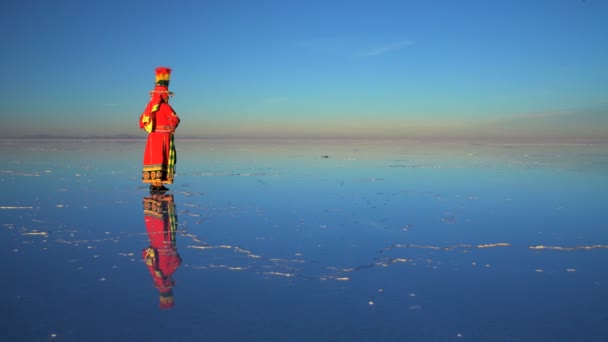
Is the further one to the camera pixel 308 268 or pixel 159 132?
pixel 159 132

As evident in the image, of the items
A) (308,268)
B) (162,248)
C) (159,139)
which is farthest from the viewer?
(159,139)

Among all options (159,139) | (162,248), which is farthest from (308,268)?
(159,139)

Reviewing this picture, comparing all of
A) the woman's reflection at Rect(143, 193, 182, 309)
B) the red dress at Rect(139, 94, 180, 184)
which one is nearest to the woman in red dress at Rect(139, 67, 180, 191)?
the red dress at Rect(139, 94, 180, 184)

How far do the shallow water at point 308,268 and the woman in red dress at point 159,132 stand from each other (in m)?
0.99

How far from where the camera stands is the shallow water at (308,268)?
354 centimetres

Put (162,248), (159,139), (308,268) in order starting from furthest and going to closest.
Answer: (159,139)
(162,248)
(308,268)

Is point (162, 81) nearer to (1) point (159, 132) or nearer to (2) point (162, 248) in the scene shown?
(1) point (159, 132)

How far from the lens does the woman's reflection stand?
14.4 ft

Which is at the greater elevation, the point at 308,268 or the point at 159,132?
the point at 159,132

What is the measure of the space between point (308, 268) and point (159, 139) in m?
7.08

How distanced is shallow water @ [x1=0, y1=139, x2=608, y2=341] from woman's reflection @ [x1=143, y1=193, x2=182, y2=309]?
0.04 metres

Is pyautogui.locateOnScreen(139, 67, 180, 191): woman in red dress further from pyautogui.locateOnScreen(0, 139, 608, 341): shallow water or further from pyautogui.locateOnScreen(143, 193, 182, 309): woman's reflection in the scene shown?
pyautogui.locateOnScreen(143, 193, 182, 309): woman's reflection

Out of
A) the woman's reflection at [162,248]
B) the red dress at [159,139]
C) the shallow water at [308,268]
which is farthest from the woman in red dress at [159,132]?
the woman's reflection at [162,248]

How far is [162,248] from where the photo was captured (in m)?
5.78
